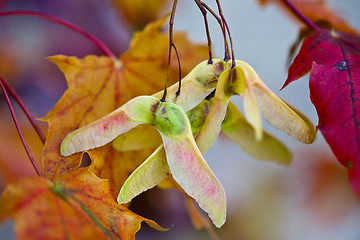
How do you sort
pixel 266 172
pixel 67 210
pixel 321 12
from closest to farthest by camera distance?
pixel 67 210 → pixel 321 12 → pixel 266 172

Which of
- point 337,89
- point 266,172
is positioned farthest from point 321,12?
point 266,172

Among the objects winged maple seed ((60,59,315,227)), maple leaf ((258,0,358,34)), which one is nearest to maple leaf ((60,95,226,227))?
winged maple seed ((60,59,315,227))

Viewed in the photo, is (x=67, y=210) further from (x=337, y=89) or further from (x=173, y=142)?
(x=337, y=89)

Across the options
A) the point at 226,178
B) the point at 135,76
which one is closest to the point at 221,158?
the point at 226,178

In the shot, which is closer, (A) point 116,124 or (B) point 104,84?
(A) point 116,124

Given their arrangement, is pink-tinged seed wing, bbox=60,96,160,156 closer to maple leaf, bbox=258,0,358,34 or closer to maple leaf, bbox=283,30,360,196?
maple leaf, bbox=283,30,360,196

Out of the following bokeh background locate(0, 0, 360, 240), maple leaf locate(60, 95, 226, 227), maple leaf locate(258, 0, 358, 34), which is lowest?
bokeh background locate(0, 0, 360, 240)
